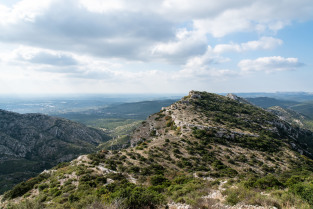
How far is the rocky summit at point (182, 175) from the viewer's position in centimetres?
1448

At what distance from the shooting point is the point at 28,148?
15950cm

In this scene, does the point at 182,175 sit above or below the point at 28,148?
above

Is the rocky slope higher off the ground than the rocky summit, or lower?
lower

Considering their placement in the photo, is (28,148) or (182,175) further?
(28,148)

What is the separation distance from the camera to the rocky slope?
12076cm

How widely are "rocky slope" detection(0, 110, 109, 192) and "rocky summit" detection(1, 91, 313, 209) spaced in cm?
10551

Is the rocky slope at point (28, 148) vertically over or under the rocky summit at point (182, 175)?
under

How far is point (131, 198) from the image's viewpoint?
14.5 m

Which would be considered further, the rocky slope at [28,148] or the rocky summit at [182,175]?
the rocky slope at [28,148]

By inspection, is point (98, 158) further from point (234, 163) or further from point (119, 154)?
point (234, 163)

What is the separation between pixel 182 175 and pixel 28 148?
634 feet

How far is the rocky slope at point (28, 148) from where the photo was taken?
12076cm

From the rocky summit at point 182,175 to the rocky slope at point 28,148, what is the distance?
105512mm

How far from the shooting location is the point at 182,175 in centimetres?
2745
